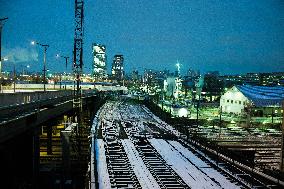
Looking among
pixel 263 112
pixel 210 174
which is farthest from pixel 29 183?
pixel 263 112

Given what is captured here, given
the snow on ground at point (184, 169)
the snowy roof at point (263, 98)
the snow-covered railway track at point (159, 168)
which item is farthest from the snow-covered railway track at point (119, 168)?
the snowy roof at point (263, 98)

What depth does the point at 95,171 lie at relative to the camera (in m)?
24.5

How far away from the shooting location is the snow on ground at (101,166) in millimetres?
21812

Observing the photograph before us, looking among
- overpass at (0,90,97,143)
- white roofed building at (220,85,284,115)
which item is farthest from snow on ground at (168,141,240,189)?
white roofed building at (220,85,284,115)

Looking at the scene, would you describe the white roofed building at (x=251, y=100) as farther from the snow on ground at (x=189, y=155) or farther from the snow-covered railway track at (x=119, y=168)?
the snow-covered railway track at (x=119, y=168)

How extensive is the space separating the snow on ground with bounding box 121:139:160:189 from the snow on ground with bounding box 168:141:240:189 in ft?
13.0

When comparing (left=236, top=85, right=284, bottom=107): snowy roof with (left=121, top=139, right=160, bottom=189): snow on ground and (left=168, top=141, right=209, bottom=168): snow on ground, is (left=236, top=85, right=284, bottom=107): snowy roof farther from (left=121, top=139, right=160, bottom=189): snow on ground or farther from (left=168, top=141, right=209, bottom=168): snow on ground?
(left=121, top=139, right=160, bottom=189): snow on ground

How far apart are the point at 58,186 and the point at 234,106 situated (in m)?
60.9

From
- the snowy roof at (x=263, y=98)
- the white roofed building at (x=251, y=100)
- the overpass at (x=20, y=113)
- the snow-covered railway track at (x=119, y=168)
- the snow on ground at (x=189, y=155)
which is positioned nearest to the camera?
the overpass at (x=20, y=113)

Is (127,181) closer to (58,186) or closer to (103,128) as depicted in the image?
(58,186)

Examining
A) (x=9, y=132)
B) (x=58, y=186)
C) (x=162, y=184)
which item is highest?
(x=9, y=132)

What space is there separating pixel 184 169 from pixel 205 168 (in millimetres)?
1521

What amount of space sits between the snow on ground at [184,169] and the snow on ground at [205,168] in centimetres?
38

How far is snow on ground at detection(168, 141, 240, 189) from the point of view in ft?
72.3
